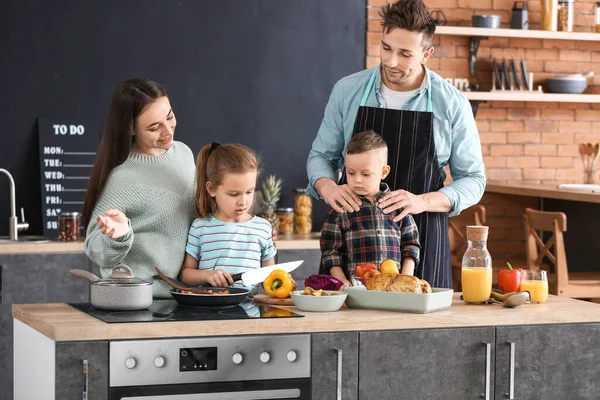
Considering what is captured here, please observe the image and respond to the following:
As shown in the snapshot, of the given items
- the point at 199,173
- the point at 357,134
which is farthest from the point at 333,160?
the point at 199,173

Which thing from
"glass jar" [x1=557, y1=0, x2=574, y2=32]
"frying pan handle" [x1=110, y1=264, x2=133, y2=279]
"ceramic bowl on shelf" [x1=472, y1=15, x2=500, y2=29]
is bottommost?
"frying pan handle" [x1=110, y1=264, x2=133, y2=279]

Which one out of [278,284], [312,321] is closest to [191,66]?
[278,284]

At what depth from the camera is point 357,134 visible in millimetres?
3303

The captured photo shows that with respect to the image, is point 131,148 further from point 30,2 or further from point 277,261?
point 30,2

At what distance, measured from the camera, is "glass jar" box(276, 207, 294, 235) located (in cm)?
568

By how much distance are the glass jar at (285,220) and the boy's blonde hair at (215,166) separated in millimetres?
2539

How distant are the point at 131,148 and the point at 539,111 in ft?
14.1

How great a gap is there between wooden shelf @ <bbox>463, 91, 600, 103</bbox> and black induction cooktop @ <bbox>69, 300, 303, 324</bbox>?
384cm

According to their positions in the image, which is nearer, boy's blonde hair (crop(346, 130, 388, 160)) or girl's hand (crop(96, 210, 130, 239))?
girl's hand (crop(96, 210, 130, 239))

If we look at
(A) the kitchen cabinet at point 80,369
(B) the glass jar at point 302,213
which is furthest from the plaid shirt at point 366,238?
(B) the glass jar at point 302,213

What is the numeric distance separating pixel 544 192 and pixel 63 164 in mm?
2875

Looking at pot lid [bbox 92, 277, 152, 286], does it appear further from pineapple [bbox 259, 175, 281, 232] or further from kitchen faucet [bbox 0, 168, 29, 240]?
pineapple [bbox 259, 175, 281, 232]

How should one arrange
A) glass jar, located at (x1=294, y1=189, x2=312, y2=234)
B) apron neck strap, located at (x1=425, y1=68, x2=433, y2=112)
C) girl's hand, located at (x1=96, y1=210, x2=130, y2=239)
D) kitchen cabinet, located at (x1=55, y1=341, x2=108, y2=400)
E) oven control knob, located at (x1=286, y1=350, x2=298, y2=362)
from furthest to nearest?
1. glass jar, located at (x1=294, y1=189, x2=312, y2=234)
2. apron neck strap, located at (x1=425, y1=68, x2=433, y2=112)
3. girl's hand, located at (x1=96, y1=210, x2=130, y2=239)
4. oven control knob, located at (x1=286, y1=350, x2=298, y2=362)
5. kitchen cabinet, located at (x1=55, y1=341, x2=108, y2=400)

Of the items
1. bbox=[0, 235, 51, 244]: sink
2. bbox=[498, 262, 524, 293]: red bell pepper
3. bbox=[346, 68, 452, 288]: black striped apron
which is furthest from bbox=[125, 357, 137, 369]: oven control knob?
bbox=[0, 235, 51, 244]: sink
